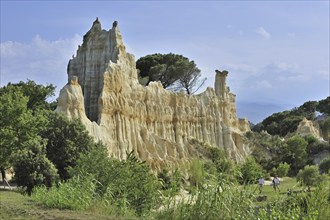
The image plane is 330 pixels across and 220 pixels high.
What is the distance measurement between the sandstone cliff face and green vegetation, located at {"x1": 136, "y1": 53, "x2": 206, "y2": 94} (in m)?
7.82

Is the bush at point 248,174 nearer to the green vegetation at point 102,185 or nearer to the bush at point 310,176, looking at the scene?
the green vegetation at point 102,185

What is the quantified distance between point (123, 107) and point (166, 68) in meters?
20.3

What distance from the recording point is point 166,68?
222ft

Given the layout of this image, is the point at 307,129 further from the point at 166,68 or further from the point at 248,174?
the point at 248,174

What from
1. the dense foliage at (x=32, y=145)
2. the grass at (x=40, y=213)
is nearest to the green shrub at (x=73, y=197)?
the grass at (x=40, y=213)

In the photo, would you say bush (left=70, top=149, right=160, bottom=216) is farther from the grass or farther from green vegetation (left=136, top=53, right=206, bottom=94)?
green vegetation (left=136, top=53, right=206, bottom=94)

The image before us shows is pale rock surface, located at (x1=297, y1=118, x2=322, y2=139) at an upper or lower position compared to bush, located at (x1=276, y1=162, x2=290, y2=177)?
upper

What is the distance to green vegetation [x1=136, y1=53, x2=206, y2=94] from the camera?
220ft

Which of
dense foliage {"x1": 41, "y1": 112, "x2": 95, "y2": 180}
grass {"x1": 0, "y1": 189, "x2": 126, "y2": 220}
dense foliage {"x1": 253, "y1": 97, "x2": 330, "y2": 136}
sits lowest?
grass {"x1": 0, "y1": 189, "x2": 126, "y2": 220}

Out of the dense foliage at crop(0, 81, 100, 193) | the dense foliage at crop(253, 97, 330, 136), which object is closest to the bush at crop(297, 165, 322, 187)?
the dense foliage at crop(0, 81, 100, 193)

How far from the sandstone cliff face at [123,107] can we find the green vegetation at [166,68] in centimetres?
782

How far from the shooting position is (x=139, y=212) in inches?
747

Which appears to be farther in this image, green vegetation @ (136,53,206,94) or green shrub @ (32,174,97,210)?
green vegetation @ (136,53,206,94)

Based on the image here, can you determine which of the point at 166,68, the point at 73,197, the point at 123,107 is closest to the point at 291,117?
the point at 166,68
